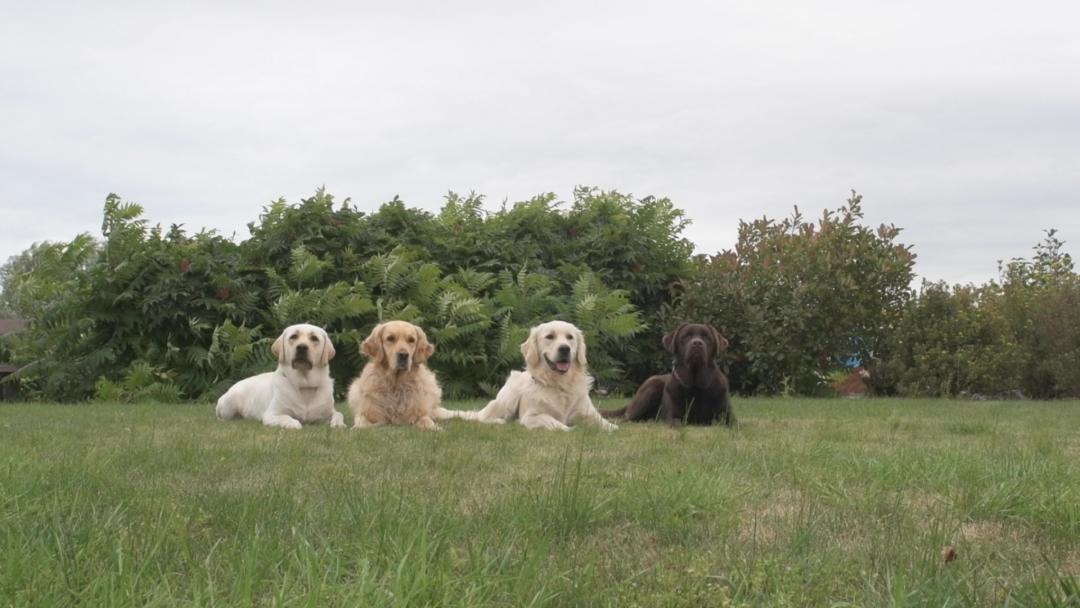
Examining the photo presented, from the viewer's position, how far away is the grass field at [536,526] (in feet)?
7.28

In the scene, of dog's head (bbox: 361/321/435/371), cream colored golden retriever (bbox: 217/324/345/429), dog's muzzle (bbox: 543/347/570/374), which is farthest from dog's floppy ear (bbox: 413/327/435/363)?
dog's muzzle (bbox: 543/347/570/374)

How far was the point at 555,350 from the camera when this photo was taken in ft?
25.6

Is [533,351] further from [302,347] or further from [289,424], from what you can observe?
[289,424]

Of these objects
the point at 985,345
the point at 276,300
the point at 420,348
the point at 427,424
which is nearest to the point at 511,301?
the point at 276,300

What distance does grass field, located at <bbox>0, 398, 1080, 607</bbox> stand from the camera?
2.22 m

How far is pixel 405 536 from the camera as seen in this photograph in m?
2.59

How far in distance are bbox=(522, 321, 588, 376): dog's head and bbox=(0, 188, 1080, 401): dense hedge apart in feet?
11.1

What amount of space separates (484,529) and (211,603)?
994 millimetres

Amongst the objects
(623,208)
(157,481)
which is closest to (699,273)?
(623,208)

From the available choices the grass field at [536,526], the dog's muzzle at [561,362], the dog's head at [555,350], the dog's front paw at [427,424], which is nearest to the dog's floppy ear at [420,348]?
the dog's front paw at [427,424]

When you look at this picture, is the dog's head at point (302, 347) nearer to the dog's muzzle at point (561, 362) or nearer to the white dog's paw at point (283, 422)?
the white dog's paw at point (283, 422)

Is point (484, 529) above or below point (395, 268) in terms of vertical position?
below

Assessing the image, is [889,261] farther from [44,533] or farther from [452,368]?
[44,533]

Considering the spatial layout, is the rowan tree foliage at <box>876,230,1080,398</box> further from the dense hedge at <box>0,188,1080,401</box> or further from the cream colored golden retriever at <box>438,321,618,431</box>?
the cream colored golden retriever at <box>438,321,618,431</box>
